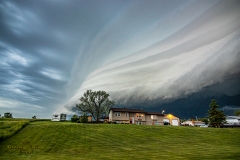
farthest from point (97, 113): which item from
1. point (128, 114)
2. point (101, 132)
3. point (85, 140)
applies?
point (85, 140)

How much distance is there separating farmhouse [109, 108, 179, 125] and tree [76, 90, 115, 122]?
5.16 metres

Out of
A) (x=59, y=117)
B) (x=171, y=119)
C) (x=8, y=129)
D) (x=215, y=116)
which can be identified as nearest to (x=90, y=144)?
(x=8, y=129)

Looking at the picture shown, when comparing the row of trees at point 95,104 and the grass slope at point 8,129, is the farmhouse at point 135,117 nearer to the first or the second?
the row of trees at point 95,104

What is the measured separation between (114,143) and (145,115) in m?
48.8

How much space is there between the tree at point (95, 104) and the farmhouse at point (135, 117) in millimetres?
5163

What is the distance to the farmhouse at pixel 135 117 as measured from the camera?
221 feet

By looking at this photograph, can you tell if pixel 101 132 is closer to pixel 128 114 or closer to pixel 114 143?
pixel 114 143

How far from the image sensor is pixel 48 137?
28.6 meters

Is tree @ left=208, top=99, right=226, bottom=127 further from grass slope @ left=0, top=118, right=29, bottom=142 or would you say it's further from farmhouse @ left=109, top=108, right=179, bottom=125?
grass slope @ left=0, top=118, right=29, bottom=142

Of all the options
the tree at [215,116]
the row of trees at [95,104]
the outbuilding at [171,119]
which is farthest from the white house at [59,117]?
the tree at [215,116]

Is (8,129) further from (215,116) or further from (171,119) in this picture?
(215,116)

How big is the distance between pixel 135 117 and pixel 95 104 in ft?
64.6

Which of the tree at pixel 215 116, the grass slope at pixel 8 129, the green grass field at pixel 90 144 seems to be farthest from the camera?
the tree at pixel 215 116

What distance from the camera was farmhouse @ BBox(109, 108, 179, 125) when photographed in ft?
221
